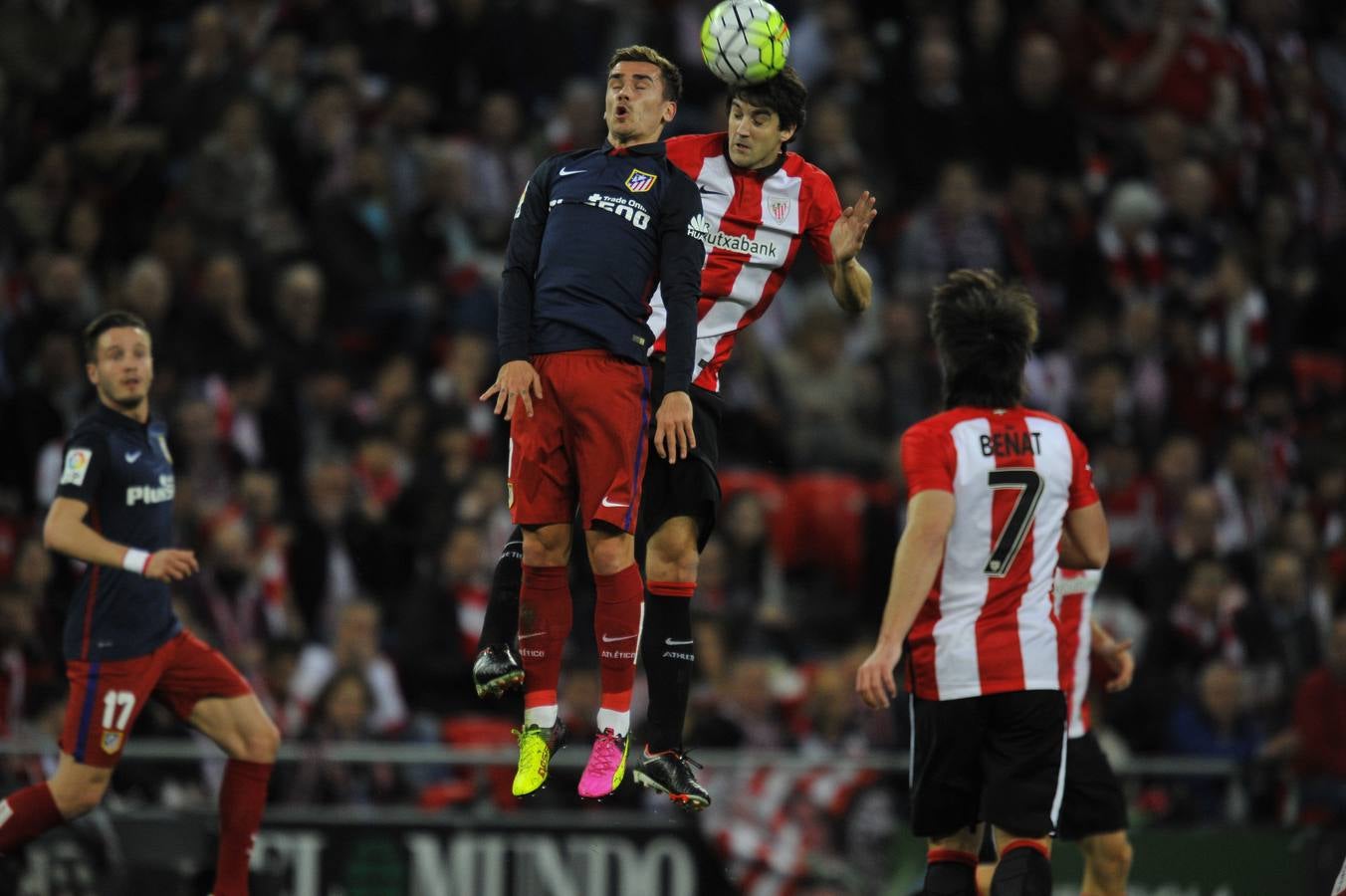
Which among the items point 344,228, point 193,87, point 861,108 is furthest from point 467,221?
point 861,108

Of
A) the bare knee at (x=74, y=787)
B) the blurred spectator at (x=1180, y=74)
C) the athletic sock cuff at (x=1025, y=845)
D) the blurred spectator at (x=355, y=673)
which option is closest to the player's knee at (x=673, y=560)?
the athletic sock cuff at (x=1025, y=845)

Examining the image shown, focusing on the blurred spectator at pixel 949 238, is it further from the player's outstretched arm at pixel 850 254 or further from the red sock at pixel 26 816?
the red sock at pixel 26 816

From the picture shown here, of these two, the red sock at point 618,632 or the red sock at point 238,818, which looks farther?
the red sock at point 238,818

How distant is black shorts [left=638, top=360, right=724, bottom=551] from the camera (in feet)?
24.2

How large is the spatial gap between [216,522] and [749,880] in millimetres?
3783

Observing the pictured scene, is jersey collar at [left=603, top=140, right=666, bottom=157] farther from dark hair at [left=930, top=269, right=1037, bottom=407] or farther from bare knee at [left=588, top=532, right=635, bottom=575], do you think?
bare knee at [left=588, top=532, right=635, bottom=575]

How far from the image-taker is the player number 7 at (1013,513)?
24.0 feet

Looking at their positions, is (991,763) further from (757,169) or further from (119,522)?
(119,522)

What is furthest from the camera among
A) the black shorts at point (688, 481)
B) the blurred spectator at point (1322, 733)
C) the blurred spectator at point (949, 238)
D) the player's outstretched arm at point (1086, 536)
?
the blurred spectator at point (949, 238)

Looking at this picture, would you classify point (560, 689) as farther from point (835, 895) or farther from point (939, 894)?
point (939, 894)

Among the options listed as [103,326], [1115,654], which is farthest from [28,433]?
[1115,654]

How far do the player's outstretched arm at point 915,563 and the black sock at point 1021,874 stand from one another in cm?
78

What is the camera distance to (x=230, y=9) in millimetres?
14586

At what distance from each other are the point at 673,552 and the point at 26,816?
11.0 ft
